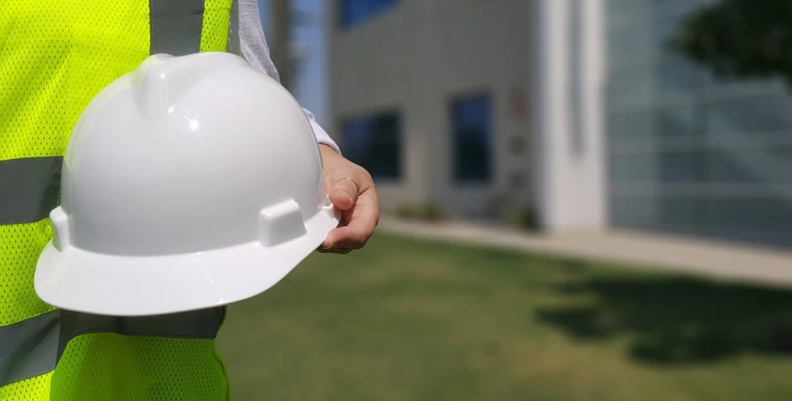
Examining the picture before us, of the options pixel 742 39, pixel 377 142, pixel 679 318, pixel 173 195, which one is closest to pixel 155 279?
pixel 173 195

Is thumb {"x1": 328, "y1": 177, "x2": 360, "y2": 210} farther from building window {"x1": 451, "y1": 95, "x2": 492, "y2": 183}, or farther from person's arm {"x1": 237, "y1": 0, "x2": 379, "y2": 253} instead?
building window {"x1": 451, "y1": 95, "x2": 492, "y2": 183}

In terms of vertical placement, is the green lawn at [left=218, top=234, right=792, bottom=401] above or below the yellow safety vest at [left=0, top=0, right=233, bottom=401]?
below

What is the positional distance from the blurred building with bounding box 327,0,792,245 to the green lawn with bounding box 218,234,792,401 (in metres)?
3.84

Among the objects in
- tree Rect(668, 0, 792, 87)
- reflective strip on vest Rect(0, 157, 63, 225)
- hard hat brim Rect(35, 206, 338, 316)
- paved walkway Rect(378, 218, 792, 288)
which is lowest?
paved walkway Rect(378, 218, 792, 288)

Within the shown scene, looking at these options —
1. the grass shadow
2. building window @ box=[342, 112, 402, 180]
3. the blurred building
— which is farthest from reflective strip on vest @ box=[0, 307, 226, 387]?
building window @ box=[342, 112, 402, 180]

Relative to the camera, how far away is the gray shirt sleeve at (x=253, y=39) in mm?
1358

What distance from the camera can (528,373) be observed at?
5.09 meters

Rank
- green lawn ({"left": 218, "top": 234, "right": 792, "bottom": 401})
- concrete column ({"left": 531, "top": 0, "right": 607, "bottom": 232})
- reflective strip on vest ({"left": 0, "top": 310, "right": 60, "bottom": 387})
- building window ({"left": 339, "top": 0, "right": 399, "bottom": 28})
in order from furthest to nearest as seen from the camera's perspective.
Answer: building window ({"left": 339, "top": 0, "right": 399, "bottom": 28}) < concrete column ({"left": 531, "top": 0, "right": 607, "bottom": 232}) < green lawn ({"left": 218, "top": 234, "right": 792, "bottom": 401}) < reflective strip on vest ({"left": 0, "top": 310, "right": 60, "bottom": 387})

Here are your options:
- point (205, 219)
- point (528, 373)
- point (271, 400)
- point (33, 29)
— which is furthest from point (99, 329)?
point (528, 373)

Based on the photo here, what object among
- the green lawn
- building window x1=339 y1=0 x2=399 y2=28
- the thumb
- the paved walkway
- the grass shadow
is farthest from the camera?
building window x1=339 y1=0 x2=399 y2=28

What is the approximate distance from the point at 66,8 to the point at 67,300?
448 mm

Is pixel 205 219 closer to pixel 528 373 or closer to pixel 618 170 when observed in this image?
pixel 528 373

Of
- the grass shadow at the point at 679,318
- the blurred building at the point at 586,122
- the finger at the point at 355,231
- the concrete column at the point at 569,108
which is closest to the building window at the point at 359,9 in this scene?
the blurred building at the point at 586,122

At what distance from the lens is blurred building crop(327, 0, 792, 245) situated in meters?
11.6
